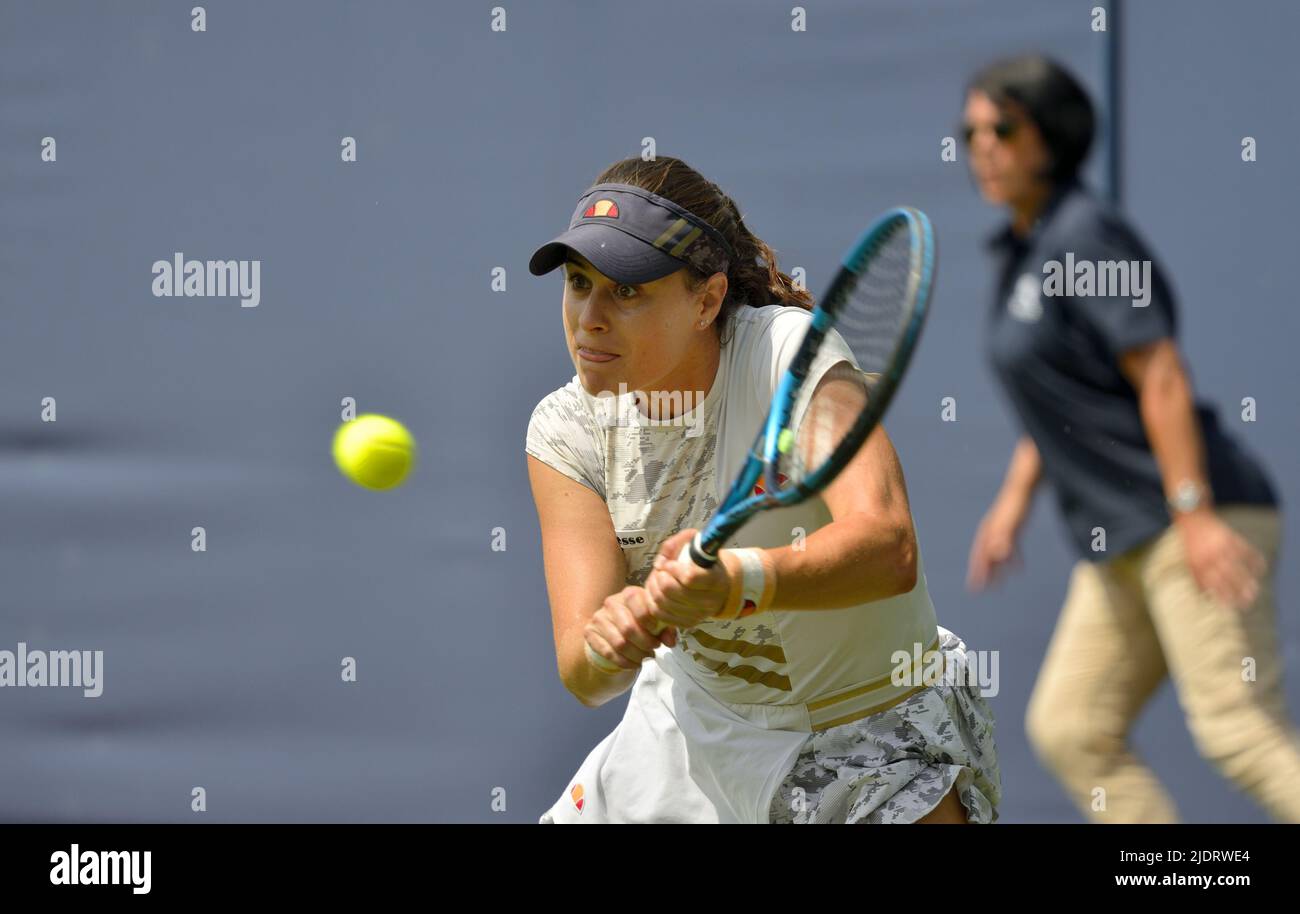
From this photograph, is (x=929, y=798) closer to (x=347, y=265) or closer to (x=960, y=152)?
(x=960, y=152)

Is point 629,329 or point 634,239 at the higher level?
point 634,239

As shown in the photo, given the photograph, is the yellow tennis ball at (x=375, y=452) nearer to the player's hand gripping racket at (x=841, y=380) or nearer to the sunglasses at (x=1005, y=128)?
the player's hand gripping racket at (x=841, y=380)

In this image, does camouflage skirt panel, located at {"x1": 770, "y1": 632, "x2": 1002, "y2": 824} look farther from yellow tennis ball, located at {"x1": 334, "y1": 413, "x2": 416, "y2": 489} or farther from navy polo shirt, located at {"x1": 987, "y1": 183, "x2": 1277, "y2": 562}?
yellow tennis ball, located at {"x1": 334, "y1": 413, "x2": 416, "y2": 489}

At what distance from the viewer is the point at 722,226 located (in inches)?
78.2

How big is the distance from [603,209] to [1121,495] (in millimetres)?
857

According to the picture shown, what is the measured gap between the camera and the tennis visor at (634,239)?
73.7 inches

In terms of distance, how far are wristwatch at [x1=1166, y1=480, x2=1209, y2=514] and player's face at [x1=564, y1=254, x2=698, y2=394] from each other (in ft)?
2.34

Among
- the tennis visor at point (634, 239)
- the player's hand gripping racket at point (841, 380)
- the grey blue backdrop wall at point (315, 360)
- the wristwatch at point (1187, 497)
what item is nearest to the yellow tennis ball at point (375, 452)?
the grey blue backdrop wall at point (315, 360)

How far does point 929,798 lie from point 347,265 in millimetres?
1440

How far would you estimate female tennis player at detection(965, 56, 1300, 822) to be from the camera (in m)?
2.10

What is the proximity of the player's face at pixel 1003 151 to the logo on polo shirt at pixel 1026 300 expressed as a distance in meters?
0.12

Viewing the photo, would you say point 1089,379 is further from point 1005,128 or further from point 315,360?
point 315,360

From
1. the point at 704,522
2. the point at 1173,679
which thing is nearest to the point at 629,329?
the point at 704,522
